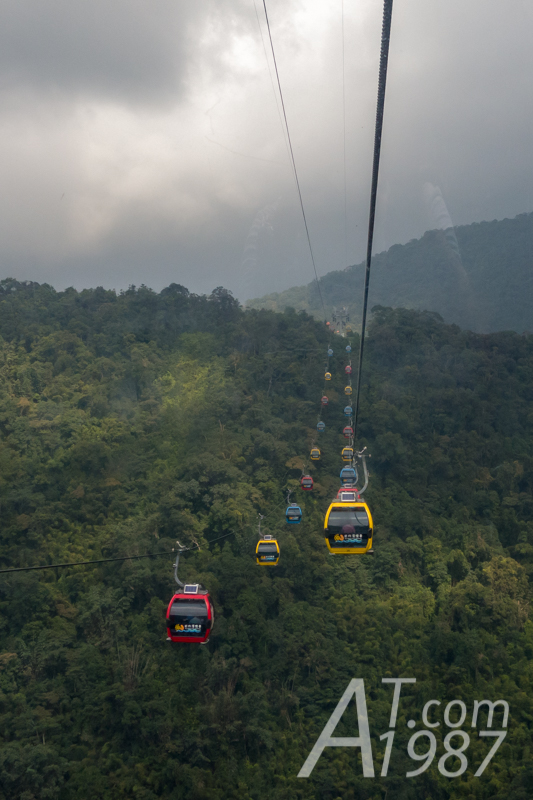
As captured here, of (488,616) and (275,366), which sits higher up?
(275,366)

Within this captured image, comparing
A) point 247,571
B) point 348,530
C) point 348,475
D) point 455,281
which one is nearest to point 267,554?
point 348,475

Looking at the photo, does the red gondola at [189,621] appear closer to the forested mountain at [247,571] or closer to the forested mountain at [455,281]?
the forested mountain at [247,571]

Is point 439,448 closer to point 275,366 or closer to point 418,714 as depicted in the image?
point 275,366

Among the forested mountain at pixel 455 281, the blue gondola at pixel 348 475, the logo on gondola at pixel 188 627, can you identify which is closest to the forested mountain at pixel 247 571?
the blue gondola at pixel 348 475

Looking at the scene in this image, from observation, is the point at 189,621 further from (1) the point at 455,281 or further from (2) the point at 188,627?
(1) the point at 455,281

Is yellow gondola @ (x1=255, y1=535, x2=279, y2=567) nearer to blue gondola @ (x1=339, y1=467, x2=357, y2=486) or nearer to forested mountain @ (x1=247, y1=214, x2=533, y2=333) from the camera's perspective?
blue gondola @ (x1=339, y1=467, x2=357, y2=486)

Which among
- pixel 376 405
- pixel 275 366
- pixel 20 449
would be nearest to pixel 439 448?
pixel 376 405

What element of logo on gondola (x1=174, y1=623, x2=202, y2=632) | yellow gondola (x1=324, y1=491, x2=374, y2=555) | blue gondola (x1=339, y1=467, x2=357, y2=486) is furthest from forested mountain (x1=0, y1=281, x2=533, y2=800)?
yellow gondola (x1=324, y1=491, x2=374, y2=555)
